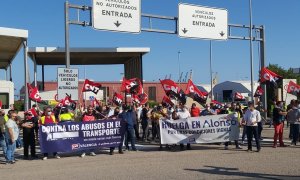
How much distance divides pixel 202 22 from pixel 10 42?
13424 millimetres

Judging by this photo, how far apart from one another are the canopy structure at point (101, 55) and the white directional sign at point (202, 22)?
1445 centimetres

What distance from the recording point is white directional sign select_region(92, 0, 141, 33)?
1784 cm

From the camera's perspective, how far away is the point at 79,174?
1092cm

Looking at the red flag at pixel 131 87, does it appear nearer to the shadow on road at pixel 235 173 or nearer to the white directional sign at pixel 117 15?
the white directional sign at pixel 117 15

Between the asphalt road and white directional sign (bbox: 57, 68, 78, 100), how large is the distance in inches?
104

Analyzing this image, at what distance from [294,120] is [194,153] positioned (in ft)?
14.3

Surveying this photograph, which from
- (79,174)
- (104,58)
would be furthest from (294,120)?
(104,58)

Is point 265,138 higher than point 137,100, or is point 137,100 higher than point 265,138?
point 137,100

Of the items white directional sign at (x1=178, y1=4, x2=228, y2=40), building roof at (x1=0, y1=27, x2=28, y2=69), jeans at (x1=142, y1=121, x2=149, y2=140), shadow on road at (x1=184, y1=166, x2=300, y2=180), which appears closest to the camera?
shadow on road at (x1=184, y1=166, x2=300, y2=180)

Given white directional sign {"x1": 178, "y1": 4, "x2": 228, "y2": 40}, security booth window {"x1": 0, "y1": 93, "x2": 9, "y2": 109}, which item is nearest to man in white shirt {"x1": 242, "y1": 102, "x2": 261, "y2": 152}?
white directional sign {"x1": 178, "y1": 4, "x2": 228, "y2": 40}

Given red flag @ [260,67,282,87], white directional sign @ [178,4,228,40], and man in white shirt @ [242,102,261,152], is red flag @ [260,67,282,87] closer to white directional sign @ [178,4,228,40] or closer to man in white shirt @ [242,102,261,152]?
white directional sign @ [178,4,228,40]

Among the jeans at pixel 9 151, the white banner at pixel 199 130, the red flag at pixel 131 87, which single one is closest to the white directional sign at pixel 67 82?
the jeans at pixel 9 151

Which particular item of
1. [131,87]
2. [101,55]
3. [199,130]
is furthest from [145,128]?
[101,55]

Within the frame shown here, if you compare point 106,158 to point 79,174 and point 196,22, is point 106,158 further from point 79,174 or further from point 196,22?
point 196,22
